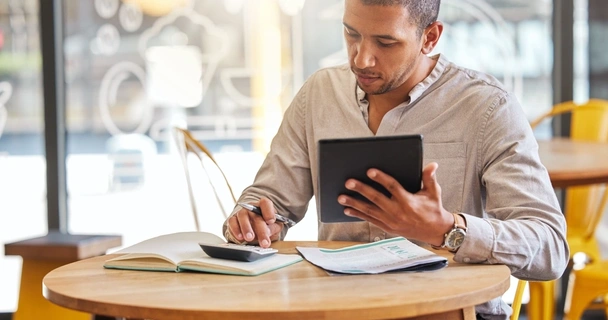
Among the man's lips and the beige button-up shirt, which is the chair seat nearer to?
the beige button-up shirt

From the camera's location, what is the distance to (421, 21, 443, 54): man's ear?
5.75 ft

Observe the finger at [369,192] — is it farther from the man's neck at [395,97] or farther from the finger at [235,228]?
the man's neck at [395,97]

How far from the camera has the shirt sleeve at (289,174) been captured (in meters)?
1.87

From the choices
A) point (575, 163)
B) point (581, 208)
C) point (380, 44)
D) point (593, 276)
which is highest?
point (380, 44)

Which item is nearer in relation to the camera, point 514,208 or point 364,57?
point 514,208

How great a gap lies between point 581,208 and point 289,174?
5.36ft

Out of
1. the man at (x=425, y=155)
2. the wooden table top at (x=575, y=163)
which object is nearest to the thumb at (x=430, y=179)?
the man at (x=425, y=155)

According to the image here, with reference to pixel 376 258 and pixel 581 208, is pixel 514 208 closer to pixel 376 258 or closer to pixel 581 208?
pixel 376 258

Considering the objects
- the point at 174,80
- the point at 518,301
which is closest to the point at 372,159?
the point at 518,301

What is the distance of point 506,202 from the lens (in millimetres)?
1542

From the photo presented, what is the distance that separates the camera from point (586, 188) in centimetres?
310

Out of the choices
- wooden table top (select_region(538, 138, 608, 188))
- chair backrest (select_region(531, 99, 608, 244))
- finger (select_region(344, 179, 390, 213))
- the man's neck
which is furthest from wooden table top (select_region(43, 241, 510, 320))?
chair backrest (select_region(531, 99, 608, 244))

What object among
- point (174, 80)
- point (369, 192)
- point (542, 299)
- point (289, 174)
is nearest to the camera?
point (369, 192)

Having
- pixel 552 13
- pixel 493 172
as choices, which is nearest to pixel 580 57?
pixel 552 13
